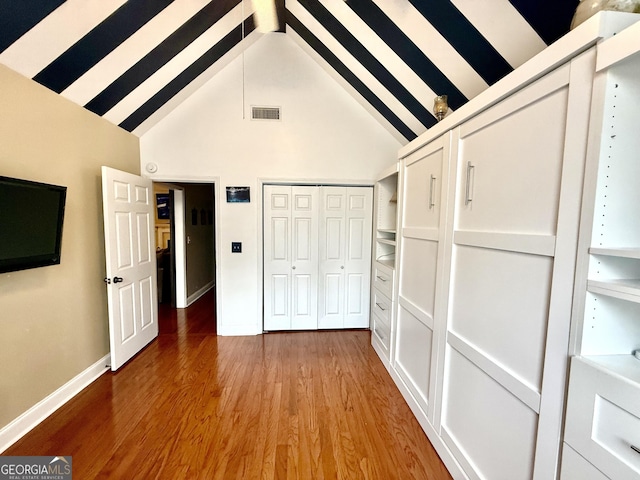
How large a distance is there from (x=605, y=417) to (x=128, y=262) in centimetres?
337

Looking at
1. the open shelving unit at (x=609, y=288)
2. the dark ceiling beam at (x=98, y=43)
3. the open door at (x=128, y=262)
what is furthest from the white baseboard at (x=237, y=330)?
the open shelving unit at (x=609, y=288)

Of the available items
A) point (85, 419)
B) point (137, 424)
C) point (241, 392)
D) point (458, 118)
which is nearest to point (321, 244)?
point (241, 392)

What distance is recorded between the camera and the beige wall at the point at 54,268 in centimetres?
166

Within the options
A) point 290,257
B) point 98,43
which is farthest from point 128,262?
point 98,43

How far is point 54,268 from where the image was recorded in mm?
1980

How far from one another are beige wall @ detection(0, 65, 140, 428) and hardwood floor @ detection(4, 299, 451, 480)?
330mm

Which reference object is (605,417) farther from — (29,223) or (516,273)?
(29,223)

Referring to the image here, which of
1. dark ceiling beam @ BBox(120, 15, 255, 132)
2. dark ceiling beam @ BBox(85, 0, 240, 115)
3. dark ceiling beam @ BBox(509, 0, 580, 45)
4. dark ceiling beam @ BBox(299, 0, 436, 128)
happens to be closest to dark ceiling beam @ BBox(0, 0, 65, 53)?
dark ceiling beam @ BBox(85, 0, 240, 115)

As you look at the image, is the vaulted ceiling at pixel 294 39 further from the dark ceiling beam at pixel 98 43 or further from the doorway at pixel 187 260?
the doorway at pixel 187 260

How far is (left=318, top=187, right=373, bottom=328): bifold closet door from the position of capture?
131 inches

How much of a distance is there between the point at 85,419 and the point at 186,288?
2.52m

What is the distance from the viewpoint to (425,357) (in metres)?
1.85

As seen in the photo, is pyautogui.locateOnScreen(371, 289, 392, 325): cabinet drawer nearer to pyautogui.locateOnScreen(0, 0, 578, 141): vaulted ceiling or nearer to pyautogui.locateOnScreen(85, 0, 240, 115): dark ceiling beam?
pyautogui.locateOnScreen(0, 0, 578, 141): vaulted ceiling

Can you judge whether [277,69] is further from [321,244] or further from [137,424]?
[137,424]
